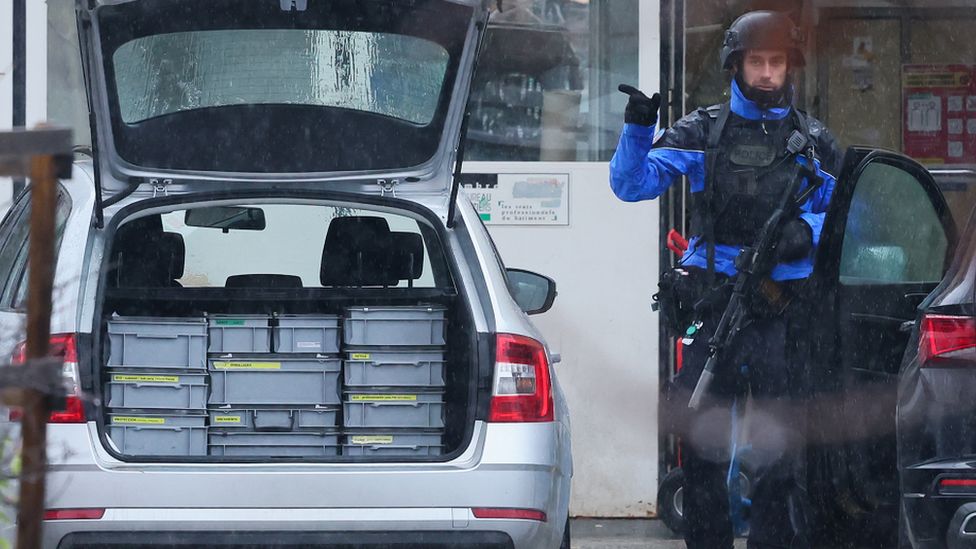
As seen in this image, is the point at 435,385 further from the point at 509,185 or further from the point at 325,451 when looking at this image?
the point at 509,185

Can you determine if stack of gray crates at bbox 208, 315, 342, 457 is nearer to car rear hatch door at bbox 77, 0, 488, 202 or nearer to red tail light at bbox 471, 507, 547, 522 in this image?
car rear hatch door at bbox 77, 0, 488, 202

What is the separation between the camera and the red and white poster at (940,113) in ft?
28.1

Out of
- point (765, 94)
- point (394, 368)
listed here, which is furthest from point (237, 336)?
point (765, 94)

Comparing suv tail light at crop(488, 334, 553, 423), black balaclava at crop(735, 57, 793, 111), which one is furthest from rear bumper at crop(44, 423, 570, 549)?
black balaclava at crop(735, 57, 793, 111)

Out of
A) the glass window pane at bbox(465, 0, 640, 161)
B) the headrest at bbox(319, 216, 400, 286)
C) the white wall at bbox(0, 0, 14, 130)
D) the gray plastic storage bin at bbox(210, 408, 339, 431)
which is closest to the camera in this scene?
the gray plastic storage bin at bbox(210, 408, 339, 431)

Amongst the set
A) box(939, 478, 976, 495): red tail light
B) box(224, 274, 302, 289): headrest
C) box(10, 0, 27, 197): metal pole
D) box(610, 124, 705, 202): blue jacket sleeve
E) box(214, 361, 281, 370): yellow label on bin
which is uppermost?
box(10, 0, 27, 197): metal pole

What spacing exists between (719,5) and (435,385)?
14.4 ft

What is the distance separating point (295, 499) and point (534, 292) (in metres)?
1.55

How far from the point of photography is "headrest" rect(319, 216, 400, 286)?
16.2 ft

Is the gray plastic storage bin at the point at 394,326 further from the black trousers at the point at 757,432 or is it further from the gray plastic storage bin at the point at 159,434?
the black trousers at the point at 757,432

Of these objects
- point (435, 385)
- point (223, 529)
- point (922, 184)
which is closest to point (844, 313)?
point (922, 184)

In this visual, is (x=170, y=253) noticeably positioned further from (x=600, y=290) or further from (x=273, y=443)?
(x=600, y=290)

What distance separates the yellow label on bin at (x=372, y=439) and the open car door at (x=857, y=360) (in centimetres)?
141

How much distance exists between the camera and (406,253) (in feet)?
16.4
